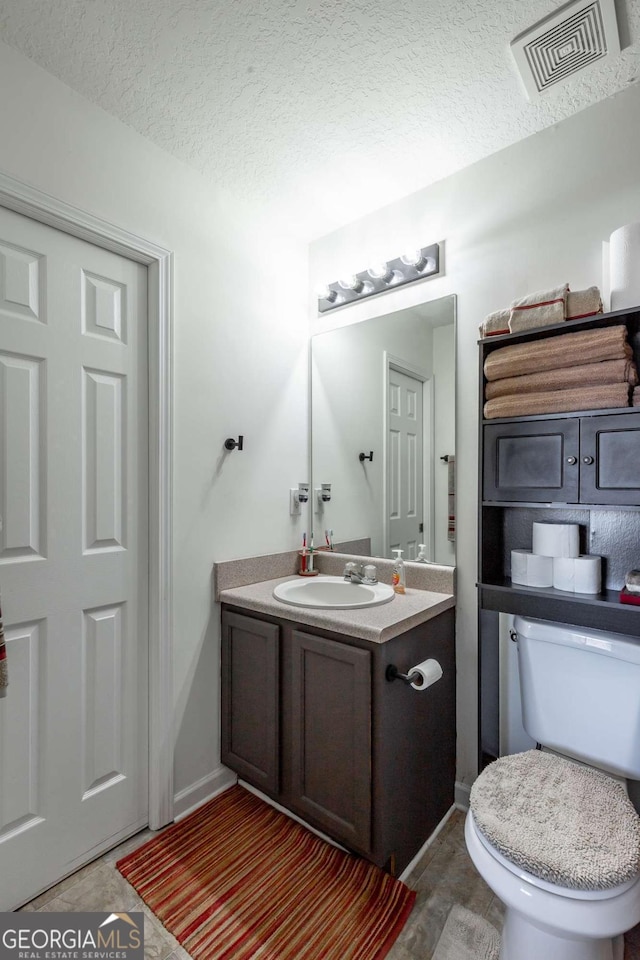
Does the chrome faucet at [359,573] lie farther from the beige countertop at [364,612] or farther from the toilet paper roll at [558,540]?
the toilet paper roll at [558,540]

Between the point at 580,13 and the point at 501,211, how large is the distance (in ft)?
1.88

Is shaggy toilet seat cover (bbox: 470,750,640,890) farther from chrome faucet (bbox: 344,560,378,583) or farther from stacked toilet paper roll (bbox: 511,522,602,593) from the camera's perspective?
chrome faucet (bbox: 344,560,378,583)

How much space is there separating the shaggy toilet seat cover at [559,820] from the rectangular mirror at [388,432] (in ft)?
2.53

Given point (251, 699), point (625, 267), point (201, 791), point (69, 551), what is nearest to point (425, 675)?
point (251, 699)

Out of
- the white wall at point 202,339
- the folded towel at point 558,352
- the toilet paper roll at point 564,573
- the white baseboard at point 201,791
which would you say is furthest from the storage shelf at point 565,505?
the white baseboard at point 201,791

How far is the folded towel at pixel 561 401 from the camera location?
1337 mm

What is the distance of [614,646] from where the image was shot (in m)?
1.35

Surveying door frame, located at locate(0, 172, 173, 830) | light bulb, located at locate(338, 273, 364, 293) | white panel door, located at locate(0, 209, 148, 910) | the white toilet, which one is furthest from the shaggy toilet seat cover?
light bulb, located at locate(338, 273, 364, 293)

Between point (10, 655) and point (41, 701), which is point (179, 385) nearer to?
point (10, 655)

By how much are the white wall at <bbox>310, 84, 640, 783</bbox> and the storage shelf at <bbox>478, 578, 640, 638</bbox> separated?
227 millimetres

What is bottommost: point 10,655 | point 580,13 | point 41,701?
point 41,701

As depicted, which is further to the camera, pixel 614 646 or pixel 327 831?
pixel 327 831

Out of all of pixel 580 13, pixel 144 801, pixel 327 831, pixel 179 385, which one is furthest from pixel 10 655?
pixel 580 13

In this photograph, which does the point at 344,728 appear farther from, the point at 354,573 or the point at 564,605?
the point at 564,605
